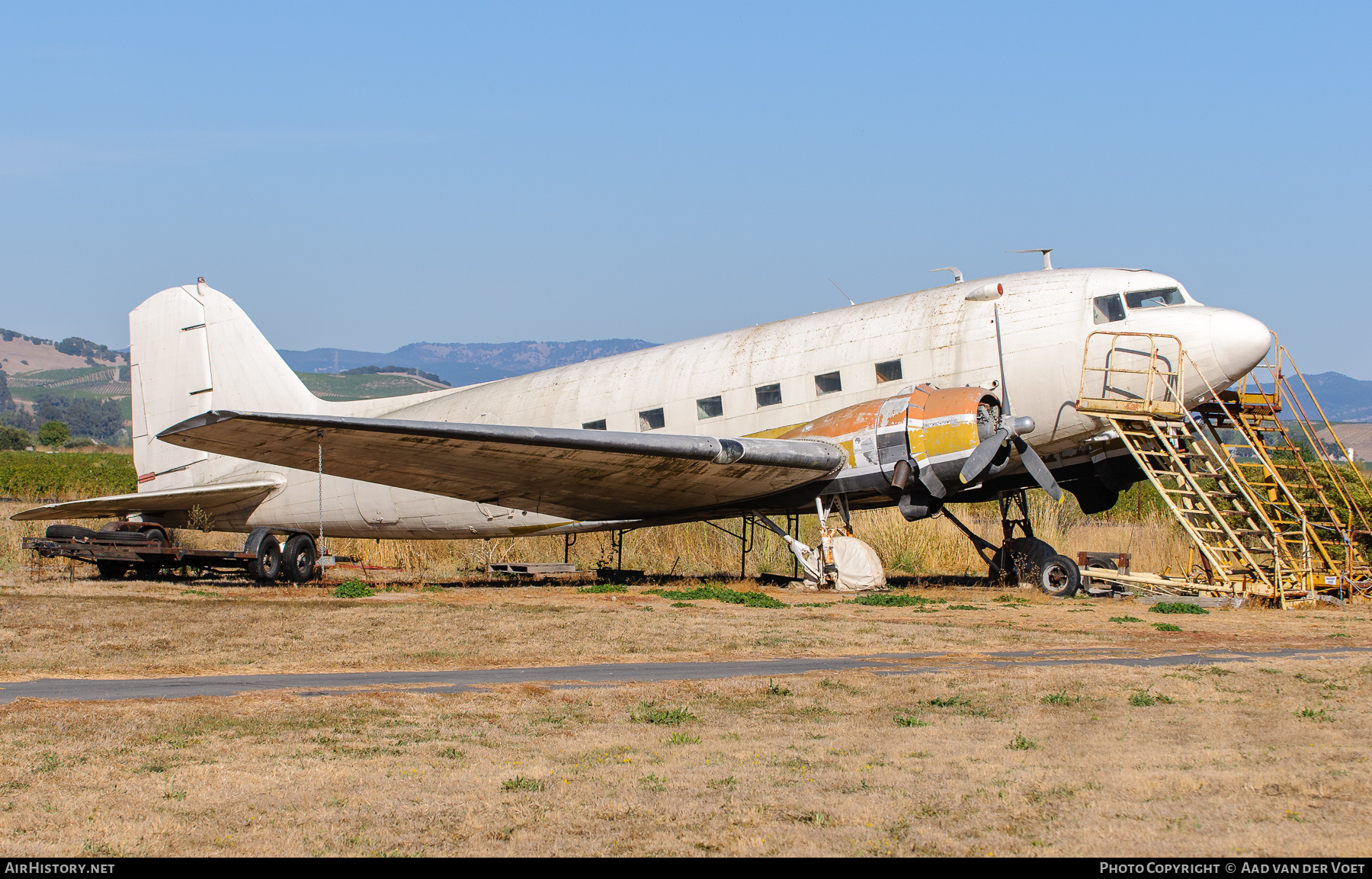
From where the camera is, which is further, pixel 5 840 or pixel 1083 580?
pixel 1083 580

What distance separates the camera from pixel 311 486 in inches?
835

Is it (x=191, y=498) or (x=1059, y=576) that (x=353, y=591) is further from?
(x=1059, y=576)

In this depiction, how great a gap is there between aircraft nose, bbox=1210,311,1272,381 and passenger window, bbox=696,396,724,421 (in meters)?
7.29

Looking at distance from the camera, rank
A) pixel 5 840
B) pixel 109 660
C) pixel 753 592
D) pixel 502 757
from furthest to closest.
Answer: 1. pixel 753 592
2. pixel 109 660
3. pixel 502 757
4. pixel 5 840

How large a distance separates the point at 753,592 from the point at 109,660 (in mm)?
9372

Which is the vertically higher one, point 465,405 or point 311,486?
point 465,405

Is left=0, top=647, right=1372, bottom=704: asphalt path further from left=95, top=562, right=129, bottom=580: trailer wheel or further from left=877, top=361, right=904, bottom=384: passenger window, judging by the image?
left=95, top=562, right=129, bottom=580: trailer wheel

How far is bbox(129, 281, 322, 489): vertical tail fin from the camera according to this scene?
22438 mm

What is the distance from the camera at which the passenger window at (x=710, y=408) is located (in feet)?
61.1

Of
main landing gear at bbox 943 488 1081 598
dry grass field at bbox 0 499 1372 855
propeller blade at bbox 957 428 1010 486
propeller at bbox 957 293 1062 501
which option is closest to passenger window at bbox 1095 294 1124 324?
propeller at bbox 957 293 1062 501

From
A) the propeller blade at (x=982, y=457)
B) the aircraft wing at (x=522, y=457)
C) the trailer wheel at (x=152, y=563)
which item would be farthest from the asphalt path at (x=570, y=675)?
the trailer wheel at (x=152, y=563)

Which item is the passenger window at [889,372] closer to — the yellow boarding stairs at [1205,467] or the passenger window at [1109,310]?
the yellow boarding stairs at [1205,467]
